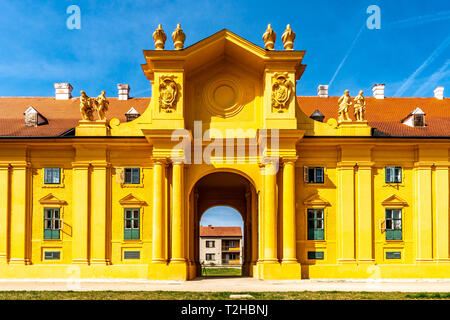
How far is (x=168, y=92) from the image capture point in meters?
32.6

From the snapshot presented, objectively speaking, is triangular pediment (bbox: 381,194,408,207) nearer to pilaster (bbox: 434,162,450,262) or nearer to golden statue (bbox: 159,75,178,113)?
pilaster (bbox: 434,162,450,262)

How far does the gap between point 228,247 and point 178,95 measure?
77.7 m

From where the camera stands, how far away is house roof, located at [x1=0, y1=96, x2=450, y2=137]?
114 feet

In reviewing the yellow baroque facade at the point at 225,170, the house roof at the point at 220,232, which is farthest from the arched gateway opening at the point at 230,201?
the house roof at the point at 220,232

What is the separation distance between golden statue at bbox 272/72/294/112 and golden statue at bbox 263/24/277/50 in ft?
5.41

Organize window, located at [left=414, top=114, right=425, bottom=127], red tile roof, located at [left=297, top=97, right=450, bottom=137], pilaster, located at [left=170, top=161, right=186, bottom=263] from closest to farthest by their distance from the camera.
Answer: pilaster, located at [left=170, top=161, right=186, bottom=263] → red tile roof, located at [left=297, top=97, right=450, bottom=137] → window, located at [left=414, top=114, right=425, bottom=127]

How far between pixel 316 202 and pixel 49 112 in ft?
59.5

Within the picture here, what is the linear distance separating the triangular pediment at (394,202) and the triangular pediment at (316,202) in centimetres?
326

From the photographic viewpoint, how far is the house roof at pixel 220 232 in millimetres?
107625

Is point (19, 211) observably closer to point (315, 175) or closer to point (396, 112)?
point (315, 175)

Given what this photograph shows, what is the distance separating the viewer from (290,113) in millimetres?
32969

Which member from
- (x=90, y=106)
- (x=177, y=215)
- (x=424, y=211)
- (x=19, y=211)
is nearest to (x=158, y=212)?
(x=177, y=215)

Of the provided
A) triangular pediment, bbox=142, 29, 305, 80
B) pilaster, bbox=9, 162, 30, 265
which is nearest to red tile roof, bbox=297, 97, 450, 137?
triangular pediment, bbox=142, 29, 305, 80

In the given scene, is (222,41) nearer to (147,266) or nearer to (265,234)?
(265,234)
